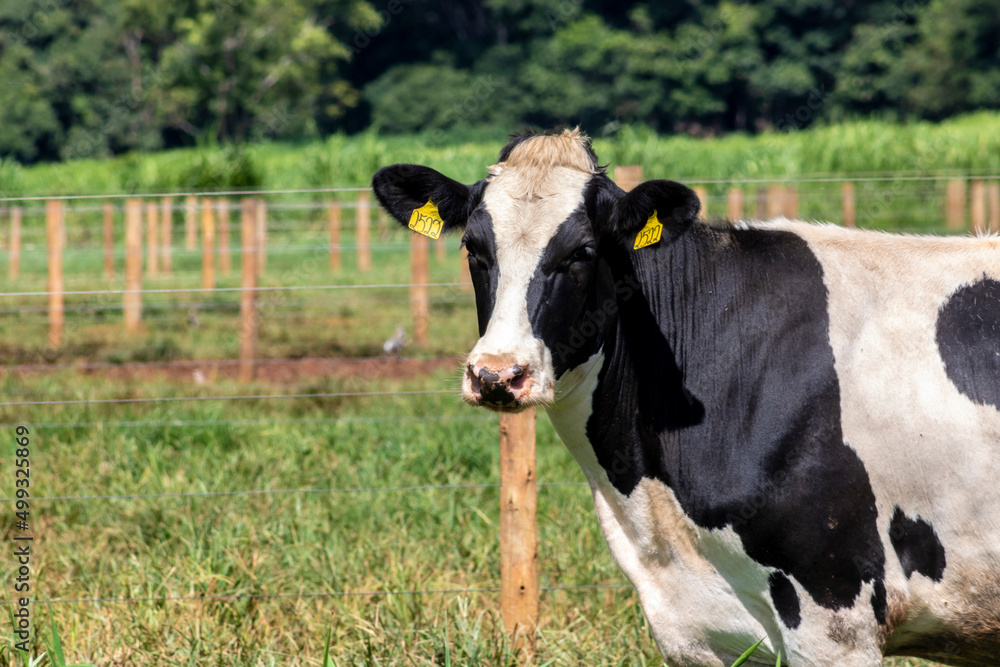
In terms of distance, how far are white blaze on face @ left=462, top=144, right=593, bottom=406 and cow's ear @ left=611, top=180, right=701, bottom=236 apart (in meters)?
0.15

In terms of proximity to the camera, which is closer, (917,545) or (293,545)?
(917,545)

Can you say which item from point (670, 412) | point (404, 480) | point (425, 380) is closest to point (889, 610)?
point (670, 412)

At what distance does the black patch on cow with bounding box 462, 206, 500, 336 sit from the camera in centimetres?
270

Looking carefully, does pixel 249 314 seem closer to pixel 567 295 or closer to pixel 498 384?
pixel 567 295

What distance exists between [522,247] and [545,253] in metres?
0.07

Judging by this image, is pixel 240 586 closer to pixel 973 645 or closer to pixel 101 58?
pixel 973 645

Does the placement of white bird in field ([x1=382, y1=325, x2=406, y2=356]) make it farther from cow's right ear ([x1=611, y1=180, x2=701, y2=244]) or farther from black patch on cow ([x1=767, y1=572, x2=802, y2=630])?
black patch on cow ([x1=767, y1=572, x2=802, y2=630])

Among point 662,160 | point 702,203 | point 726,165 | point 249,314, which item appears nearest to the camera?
point 702,203

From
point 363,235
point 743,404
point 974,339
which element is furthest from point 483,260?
point 363,235

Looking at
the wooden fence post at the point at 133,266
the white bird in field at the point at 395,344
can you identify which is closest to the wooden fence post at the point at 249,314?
the white bird in field at the point at 395,344

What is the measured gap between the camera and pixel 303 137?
5112 centimetres

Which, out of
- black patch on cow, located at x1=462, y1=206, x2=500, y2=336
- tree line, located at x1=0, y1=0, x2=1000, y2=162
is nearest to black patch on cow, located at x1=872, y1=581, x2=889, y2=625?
black patch on cow, located at x1=462, y1=206, x2=500, y2=336

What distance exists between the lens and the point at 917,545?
258 cm

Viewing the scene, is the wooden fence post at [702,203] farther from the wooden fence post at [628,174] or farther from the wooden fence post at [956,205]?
the wooden fence post at [956,205]
